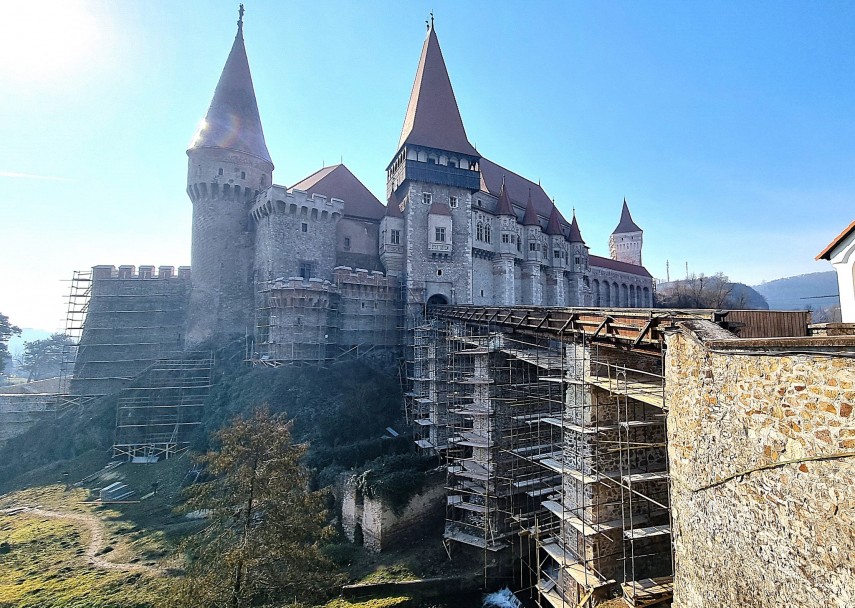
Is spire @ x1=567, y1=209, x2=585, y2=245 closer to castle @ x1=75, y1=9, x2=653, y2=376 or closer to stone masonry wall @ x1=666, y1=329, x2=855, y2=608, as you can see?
castle @ x1=75, y1=9, x2=653, y2=376

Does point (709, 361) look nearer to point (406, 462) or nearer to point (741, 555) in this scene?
point (741, 555)

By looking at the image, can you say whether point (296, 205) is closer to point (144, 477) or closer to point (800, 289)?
point (144, 477)

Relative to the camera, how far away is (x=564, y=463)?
10.4 m

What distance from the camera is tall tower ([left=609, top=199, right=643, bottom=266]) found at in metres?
61.8

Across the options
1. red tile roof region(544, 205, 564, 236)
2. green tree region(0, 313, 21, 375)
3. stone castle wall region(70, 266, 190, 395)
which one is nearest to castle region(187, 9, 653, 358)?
stone castle wall region(70, 266, 190, 395)

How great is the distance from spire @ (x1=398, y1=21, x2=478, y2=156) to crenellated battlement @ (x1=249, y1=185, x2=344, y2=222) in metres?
6.91

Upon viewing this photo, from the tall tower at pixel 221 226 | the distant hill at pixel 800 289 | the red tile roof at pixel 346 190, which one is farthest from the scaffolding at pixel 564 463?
the distant hill at pixel 800 289

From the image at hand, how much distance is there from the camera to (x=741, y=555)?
4684mm

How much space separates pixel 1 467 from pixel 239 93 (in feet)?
89.3

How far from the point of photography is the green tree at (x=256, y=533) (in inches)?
333

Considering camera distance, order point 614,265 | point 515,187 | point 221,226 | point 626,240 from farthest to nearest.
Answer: point 626,240 → point 614,265 → point 515,187 → point 221,226

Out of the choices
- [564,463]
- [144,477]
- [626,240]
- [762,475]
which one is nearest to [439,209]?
[564,463]

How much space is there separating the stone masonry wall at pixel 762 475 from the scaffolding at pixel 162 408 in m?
24.0

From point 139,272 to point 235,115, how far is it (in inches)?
505
